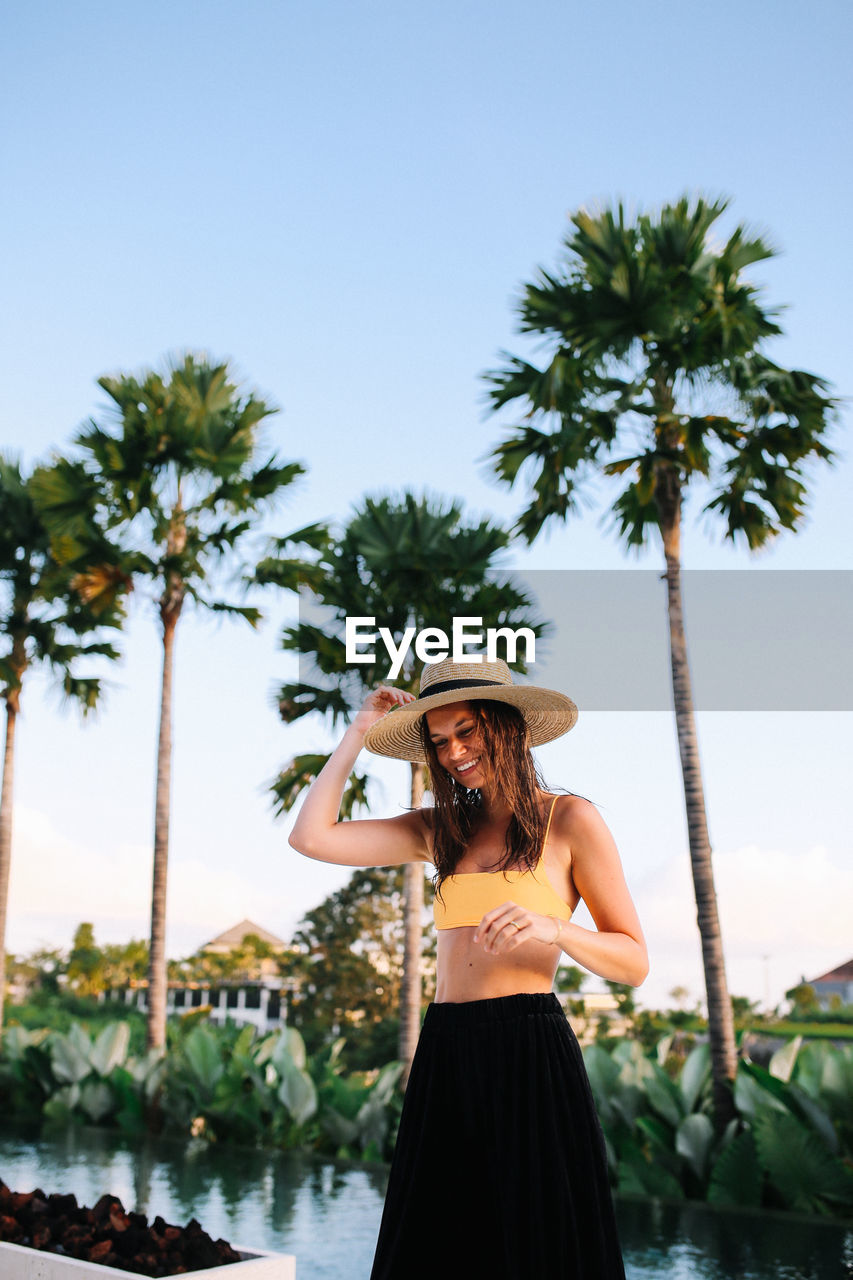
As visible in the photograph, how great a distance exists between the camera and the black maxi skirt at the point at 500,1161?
73.6 inches

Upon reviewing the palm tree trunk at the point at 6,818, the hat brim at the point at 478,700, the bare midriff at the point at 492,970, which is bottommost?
the bare midriff at the point at 492,970

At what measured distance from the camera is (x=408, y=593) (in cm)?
1248

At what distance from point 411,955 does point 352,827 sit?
415 inches

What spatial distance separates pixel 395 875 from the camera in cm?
2716

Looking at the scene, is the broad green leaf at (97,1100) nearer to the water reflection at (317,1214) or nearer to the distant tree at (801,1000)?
the water reflection at (317,1214)

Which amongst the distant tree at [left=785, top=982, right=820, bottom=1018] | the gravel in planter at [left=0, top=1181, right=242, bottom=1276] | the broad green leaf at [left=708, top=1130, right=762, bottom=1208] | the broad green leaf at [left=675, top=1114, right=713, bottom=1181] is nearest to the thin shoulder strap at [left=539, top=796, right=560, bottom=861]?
the gravel in planter at [left=0, top=1181, right=242, bottom=1276]

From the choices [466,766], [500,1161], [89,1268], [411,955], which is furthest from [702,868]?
[500,1161]

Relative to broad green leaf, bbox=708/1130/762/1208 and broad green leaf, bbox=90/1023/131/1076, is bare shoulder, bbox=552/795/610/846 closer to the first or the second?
broad green leaf, bbox=708/1130/762/1208

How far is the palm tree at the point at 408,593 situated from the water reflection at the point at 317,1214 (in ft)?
8.35

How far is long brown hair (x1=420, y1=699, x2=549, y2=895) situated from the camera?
2086mm

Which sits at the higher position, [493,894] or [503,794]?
[503,794]

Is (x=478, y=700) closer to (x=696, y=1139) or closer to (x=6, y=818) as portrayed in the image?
(x=696, y=1139)

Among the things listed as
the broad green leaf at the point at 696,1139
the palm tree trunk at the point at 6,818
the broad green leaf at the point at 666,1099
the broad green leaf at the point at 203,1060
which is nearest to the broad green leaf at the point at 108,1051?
the broad green leaf at the point at 203,1060

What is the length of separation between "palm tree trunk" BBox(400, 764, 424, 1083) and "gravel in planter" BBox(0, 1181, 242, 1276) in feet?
26.3
